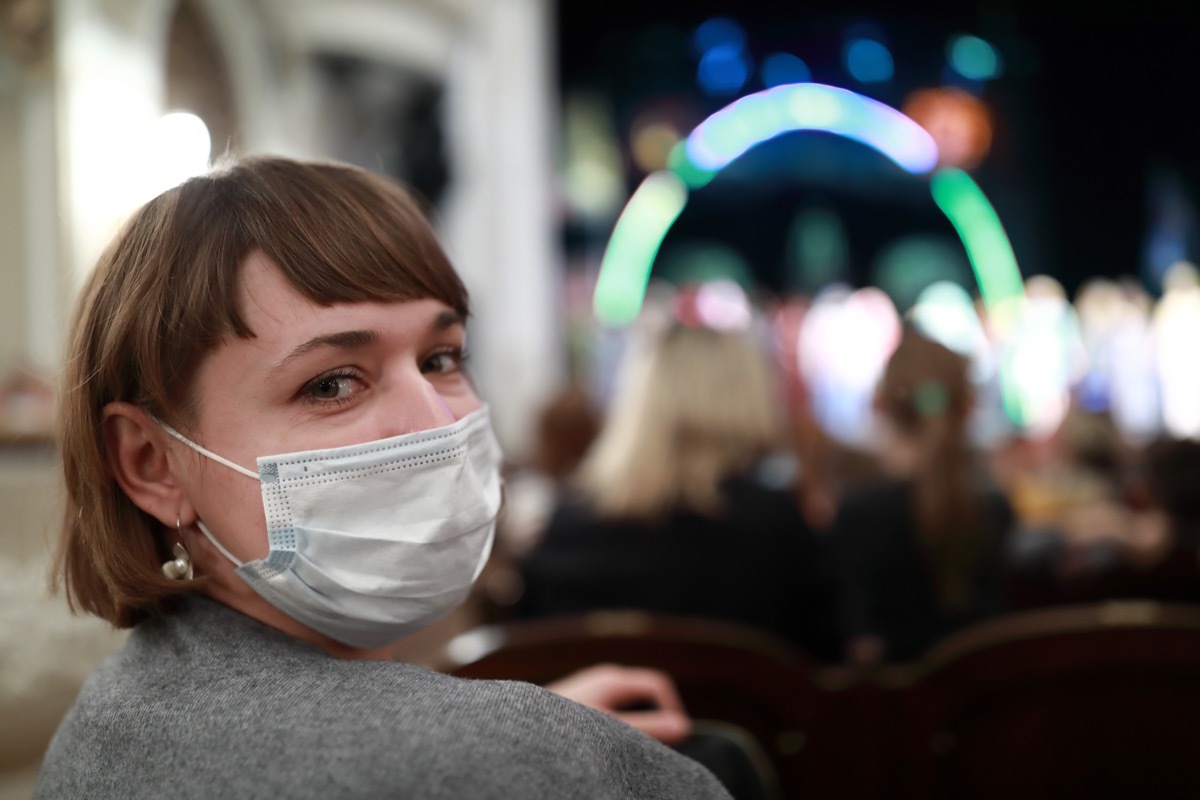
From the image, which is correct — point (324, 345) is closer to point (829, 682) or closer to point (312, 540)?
point (312, 540)

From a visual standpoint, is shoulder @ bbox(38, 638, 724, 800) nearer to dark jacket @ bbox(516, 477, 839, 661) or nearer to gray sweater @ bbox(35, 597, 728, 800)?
gray sweater @ bbox(35, 597, 728, 800)

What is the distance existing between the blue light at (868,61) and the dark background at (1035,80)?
0.40ft

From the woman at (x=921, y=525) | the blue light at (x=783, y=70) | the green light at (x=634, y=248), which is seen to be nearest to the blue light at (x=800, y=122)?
the blue light at (x=783, y=70)

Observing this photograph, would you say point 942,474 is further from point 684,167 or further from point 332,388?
point 684,167

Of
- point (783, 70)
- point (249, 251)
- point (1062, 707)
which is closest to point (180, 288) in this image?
point (249, 251)

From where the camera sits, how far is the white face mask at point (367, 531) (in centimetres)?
101

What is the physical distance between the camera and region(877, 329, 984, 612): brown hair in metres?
2.26

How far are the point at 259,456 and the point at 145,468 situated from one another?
0.48 feet

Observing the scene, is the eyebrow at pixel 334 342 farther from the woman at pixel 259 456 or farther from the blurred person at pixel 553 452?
the blurred person at pixel 553 452

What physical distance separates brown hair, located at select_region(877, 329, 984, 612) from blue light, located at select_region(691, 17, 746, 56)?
36.1ft

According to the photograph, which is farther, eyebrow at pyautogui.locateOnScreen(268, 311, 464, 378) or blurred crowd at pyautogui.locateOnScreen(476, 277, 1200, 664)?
blurred crowd at pyautogui.locateOnScreen(476, 277, 1200, 664)

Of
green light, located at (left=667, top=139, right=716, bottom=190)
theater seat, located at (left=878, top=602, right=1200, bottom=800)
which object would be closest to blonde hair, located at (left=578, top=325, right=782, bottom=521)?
theater seat, located at (left=878, top=602, right=1200, bottom=800)

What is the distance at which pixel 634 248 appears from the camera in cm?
1333

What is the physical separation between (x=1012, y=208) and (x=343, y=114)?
1074 centimetres
